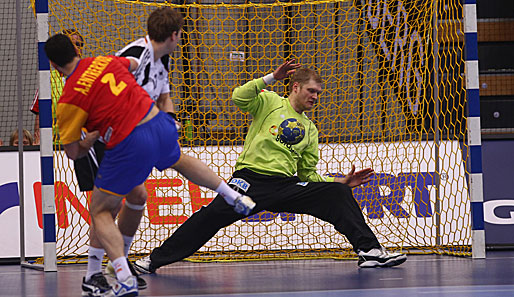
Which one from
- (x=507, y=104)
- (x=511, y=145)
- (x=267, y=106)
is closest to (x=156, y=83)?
(x=267, y=106)

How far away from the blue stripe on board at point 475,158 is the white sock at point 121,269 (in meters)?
3.48

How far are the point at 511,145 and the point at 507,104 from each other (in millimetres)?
2143

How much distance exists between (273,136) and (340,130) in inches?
76.7

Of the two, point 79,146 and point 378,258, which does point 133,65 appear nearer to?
point 79,146

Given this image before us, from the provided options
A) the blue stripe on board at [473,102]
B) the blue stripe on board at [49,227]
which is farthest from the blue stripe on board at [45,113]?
the blue stripe on board at [473,102]

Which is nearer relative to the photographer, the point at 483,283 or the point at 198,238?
the point at 483,283

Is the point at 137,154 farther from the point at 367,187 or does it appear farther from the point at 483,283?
the point at 367,187

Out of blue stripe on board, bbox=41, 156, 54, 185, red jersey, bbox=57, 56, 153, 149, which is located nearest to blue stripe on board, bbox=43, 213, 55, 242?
blue stripe on board, bbox=41, 156, 54, 185

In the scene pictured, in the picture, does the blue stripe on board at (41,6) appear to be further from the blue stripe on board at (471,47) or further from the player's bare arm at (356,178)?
the blue stripe on board at (471,47)

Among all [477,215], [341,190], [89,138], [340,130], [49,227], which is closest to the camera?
[89,138]

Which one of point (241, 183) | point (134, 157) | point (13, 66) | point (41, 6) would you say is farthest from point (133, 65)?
point (13, 66)

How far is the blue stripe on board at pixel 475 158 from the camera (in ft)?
21.4

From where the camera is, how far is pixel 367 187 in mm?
7492

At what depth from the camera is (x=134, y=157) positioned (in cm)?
422
